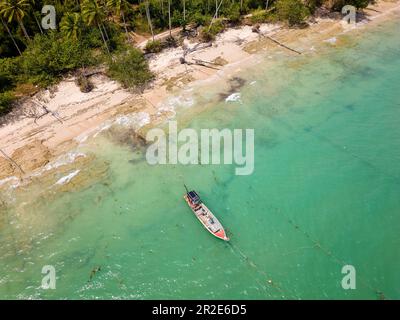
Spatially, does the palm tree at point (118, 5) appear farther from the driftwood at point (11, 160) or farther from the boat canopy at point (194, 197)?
the boat canopy at point (194, 197)

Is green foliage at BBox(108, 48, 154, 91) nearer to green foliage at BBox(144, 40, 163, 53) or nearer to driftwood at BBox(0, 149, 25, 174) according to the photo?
green foliage at BBox(144, 40, 163, 53)

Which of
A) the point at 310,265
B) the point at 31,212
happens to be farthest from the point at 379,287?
the point at 31,212

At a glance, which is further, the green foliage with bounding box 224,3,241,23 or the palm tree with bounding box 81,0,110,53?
the green foliage with bounding box 224,3,241,23

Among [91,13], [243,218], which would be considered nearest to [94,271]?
[243,218]

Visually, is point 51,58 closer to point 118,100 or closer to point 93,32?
point 93,32

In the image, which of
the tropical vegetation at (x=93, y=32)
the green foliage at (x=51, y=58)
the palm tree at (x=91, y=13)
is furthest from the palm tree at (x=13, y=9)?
the palm tree at (x=91, y=13)

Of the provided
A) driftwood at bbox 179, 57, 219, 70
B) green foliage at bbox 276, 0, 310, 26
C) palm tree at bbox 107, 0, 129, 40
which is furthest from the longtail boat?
green foliage at bbox 276, 0, 310, 26
